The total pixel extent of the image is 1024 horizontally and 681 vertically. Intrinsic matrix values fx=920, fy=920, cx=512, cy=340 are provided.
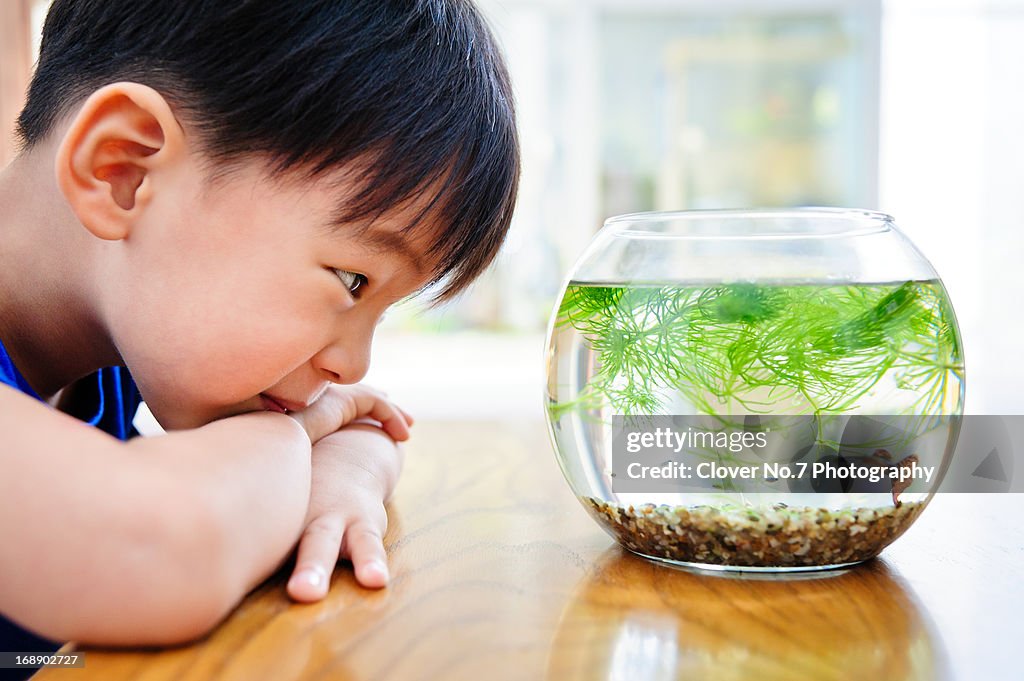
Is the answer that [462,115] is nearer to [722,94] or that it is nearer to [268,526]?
[268,526]

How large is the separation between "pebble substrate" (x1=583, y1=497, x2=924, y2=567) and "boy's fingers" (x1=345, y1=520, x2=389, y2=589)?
17 centimetres

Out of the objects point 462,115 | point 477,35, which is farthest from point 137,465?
point 477,35

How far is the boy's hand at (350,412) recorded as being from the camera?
0.94 m

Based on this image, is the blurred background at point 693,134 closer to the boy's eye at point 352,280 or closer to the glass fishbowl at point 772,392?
the boy's eye at point 352,280

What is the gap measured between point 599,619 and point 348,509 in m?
0.26

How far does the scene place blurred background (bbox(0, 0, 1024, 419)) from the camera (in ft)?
11.3

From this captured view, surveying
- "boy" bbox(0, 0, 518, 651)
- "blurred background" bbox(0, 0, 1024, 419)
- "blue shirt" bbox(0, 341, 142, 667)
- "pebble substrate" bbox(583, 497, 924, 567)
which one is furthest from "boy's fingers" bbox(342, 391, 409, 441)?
"blurred background" bbox(0, 0, 1024, 419)

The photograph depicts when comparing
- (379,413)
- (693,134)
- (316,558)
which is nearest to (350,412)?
(379,413)

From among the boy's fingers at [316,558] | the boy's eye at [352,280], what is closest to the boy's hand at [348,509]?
the boy's fingers at [316,558]

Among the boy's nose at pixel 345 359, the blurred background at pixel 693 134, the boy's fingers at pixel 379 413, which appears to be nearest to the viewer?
the boy's nose at pixel 345 359

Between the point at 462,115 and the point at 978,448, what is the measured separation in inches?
28.8

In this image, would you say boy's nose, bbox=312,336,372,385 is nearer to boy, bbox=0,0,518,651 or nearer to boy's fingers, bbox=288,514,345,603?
boy, bbox=0,0,518,651

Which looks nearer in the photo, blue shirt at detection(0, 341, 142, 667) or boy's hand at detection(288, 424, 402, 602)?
boy's hand at detection(288, 424, 402, 602)

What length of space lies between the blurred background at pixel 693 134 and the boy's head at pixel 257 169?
2683mm
